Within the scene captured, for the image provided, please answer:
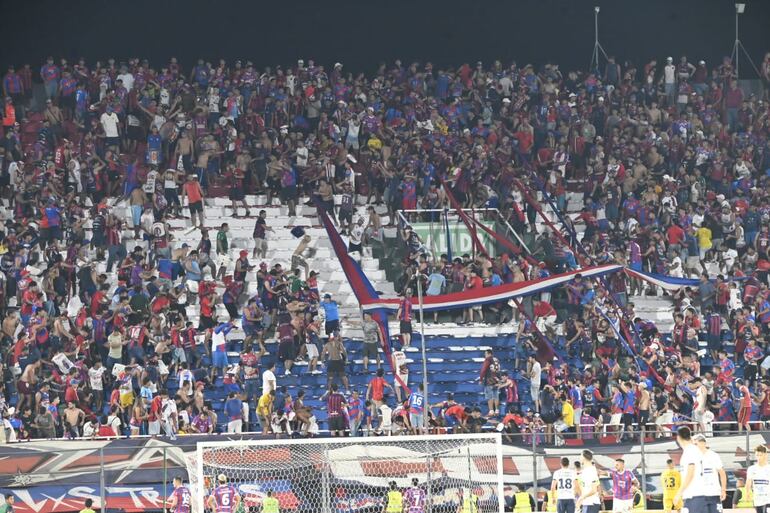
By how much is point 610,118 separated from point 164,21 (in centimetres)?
1200

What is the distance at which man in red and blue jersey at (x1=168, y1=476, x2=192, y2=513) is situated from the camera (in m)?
23.6

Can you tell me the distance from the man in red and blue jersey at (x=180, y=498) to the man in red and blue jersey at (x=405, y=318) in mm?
8744

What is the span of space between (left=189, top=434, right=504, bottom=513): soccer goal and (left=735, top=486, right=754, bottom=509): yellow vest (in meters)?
3.52

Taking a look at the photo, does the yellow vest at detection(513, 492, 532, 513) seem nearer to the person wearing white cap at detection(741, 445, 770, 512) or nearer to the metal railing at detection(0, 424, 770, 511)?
the metal railing at detection(0, 424, 770, 511)

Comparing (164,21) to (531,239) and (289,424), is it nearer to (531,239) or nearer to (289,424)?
(531,239)

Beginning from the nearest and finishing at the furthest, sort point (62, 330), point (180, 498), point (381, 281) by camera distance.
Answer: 1. point (180, 498)
2. point (62, 330)
3. point (381, 281)

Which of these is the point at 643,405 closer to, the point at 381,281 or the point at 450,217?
the point at 381,281

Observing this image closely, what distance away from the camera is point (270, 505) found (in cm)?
2231

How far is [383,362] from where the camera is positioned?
31.6 metres

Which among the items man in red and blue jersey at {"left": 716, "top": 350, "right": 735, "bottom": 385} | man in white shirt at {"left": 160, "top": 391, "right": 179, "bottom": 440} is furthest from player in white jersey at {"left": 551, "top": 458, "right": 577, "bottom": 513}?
man in red and blue jersey at {"left": 716, "top": 350, "right": 735, "bottom": 385}

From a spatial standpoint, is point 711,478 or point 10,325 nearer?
point 711,478

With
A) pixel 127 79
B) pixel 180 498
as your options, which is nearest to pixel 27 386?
pixel 180 498

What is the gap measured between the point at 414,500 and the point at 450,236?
13742 millimetres

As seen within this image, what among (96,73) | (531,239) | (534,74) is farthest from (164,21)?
(531,239)
